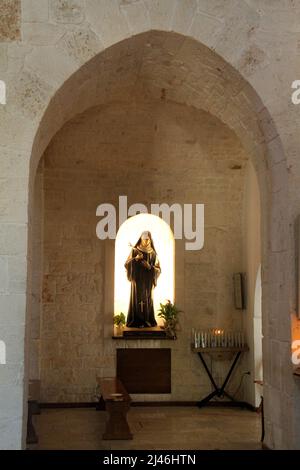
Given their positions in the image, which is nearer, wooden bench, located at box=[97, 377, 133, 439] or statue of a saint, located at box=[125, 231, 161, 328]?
wooden bench, located at box=[97, 377, 133, 439]

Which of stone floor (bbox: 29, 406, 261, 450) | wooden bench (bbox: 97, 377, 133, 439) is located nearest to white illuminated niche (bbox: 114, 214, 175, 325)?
stone floor (bbox: 29, 406, 261, 450)

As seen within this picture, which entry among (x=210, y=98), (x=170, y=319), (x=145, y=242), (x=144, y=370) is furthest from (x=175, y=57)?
(x=144, y=370)

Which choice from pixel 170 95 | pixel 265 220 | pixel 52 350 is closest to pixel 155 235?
pixel 52 350

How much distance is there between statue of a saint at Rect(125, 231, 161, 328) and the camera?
7.96 m

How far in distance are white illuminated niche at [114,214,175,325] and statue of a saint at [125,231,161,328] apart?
0.26 m

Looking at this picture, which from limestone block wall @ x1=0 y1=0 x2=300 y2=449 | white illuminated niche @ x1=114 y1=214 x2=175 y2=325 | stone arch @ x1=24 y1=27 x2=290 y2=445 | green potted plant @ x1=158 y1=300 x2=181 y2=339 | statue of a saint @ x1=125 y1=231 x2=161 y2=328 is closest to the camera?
limestone block wall @ x1=0 y1=0 x2=300 y2=449

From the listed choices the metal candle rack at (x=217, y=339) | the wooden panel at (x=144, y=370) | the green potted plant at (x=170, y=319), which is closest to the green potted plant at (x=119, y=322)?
the wooden panel at (x=144, y=370)

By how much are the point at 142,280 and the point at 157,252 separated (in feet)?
1.81

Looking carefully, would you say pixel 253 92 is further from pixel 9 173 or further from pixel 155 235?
pixel 155 235

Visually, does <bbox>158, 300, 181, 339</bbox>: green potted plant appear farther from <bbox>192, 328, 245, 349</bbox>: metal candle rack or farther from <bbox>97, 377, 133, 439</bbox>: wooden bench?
<bbox>97, 377, 133, 439</bbox>: wooden bench

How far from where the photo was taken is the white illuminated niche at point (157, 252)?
325 inches

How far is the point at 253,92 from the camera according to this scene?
4.50 meters

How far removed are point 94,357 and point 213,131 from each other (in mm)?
3411

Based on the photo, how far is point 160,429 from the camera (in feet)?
20.8
